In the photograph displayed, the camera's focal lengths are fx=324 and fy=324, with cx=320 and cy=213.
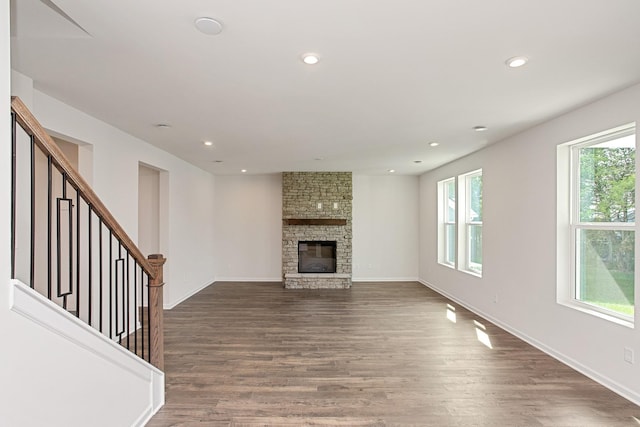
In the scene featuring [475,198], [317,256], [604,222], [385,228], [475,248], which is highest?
[475,198]

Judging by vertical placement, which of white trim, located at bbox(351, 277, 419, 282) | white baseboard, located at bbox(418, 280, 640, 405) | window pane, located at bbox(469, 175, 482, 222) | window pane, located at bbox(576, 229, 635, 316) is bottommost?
white trim, located at bbox(351, 277, 419, 282)

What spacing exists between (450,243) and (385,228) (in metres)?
1.68

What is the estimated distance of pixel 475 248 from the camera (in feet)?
17.8

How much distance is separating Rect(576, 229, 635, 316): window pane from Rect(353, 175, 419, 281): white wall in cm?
451

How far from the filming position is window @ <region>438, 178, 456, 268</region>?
6.39 meters

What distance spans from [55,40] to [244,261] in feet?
20.2

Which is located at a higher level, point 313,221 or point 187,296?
point 313,221

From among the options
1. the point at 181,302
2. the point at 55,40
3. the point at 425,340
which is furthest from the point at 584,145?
the point at 181,302

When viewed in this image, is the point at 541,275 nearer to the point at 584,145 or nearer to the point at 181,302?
the point at 584,145

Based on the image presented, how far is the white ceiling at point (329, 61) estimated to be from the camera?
66.9 inches

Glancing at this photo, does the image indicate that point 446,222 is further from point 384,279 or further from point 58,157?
point 58,157

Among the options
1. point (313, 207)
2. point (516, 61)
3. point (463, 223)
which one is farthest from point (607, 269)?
point (313, 207)

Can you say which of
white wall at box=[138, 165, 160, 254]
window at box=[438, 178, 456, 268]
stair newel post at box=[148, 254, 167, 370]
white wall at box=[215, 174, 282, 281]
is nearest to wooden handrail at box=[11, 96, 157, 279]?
stair newel post at box=[148, 254, 167, 370]

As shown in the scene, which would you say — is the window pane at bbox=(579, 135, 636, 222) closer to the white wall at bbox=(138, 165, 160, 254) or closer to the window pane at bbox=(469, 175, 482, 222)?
the window pane at bbox=(469, 175, 482, 222)
